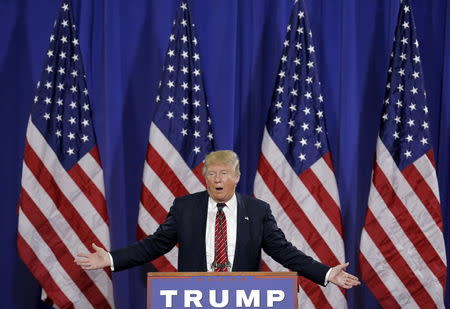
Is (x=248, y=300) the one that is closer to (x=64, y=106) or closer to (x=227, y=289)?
(x=227, y=289)

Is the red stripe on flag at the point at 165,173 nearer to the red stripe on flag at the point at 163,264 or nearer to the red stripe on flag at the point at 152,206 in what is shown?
the red stripe on flag at the point at 152,206

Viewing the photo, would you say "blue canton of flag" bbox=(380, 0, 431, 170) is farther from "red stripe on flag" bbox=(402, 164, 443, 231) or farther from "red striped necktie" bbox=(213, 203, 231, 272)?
"red striped necktie" bbox=(213, 203, 231, 272)

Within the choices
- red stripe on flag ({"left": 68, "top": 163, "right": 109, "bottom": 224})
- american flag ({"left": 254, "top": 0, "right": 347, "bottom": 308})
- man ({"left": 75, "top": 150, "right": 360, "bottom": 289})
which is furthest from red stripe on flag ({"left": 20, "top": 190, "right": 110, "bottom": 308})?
man ({"left": 75, "top": 150, "right": 360, "bottom": 289})

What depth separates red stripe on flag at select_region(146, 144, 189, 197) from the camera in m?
4.65

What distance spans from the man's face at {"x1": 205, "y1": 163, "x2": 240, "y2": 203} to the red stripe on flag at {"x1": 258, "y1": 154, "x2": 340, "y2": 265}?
1.37m

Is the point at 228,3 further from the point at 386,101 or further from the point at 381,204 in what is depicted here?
the point at 381,204

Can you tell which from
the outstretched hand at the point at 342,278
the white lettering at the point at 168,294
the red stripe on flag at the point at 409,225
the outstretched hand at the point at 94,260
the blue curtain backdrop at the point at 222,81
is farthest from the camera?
the blue curtain backdrop at the point at 222,81

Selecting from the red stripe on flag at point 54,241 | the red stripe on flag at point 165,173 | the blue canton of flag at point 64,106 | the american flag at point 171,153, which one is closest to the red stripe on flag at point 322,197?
the american flag at point 171,153

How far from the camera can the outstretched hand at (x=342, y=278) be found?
299 cm

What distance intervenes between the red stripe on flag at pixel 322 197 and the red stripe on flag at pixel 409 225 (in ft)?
1.15

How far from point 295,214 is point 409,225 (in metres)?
0.78

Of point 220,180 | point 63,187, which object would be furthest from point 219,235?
point 63,187

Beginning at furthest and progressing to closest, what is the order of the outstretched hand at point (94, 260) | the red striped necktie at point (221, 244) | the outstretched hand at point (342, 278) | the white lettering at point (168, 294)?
1. the red striped necktie at point (221, 244)
2. the outstretched hand at point (94, 260)
3. the outstretched hand at point (342, 278)
4. the white lettering at point (168, 294)

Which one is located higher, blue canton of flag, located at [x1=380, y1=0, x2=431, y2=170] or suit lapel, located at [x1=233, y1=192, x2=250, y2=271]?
blue canton of flag, located at [x1=380, y1=0, x2=431, y2=170]
